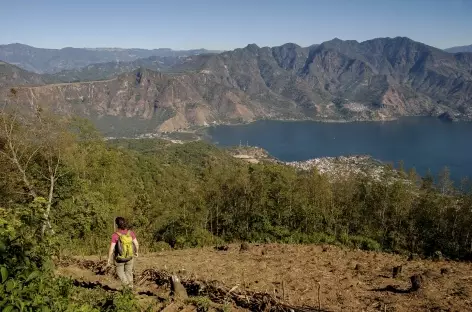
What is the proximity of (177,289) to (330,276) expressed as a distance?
406 centimetres

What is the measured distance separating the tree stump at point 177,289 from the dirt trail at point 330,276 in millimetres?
872

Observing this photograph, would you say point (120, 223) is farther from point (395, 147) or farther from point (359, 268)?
point (395, 147)

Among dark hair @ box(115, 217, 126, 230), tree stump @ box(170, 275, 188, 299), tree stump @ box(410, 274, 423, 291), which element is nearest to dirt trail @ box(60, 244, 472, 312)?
tree stump @ box(410, 274, 423, 291)

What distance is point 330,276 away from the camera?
941cm

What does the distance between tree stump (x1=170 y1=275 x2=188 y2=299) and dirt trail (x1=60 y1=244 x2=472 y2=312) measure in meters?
0.87

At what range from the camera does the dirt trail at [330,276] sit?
772 cm

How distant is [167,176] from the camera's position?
189ft

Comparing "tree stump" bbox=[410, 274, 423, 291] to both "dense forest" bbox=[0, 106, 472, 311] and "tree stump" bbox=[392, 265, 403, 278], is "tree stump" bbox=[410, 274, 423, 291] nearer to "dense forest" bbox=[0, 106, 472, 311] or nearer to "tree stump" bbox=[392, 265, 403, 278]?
"tree stump" bbox=[392, 265, 403, 278]

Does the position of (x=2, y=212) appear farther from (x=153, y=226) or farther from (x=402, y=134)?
(x=402, y=134)

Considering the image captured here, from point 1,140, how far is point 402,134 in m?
205

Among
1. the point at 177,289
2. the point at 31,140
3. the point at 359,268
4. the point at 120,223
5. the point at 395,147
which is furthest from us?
the point at 395,147

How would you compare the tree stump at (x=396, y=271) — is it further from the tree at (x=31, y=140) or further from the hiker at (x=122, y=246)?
the tree at (x=31, y=140)

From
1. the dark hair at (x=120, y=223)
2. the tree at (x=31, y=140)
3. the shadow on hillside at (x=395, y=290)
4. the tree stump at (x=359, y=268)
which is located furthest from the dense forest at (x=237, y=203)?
the shadow on hillside at (x=395, y=290)

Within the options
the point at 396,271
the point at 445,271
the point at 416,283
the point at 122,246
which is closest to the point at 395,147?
the point at 445,271
